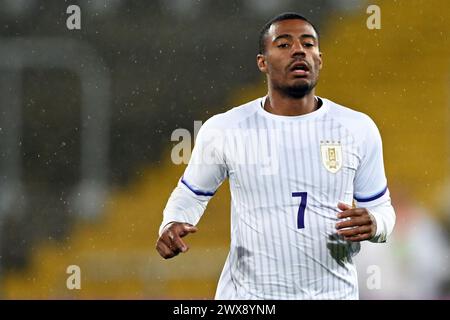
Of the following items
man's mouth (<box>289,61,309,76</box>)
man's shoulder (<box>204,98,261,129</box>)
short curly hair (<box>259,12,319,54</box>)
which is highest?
short curly hair (<box>259,12,319,54</box>)

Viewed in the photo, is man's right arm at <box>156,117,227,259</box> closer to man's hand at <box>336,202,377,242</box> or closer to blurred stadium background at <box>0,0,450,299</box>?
man's hand at <box>336,202,377,242</box>

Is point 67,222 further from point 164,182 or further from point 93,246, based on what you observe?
Answer: point 164,182

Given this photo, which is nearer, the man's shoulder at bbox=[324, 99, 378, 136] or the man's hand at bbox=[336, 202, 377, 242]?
the man's hand at bbox=[336, 202, 377, 242]

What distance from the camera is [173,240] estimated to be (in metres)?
2.38

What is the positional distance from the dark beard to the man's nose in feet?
0.30

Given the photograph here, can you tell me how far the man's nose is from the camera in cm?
252

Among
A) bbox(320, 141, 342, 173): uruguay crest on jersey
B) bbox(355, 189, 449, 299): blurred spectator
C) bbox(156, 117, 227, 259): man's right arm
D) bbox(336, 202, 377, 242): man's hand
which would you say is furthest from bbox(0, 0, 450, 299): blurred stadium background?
bbox(336, 202, 377, 242): man's hand

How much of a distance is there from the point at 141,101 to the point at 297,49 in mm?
3051

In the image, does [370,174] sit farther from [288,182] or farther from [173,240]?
[173,240]

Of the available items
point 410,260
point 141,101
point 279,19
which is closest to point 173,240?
point 279,19

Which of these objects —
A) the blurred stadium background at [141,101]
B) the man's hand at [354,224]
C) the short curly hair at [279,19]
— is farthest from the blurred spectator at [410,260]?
the man's hand at [354,224]

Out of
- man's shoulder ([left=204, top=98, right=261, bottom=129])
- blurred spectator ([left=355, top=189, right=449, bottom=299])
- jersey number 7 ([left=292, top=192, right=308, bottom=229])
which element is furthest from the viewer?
blurred spectator ([left=355, top=189, right=449, bottom=299])

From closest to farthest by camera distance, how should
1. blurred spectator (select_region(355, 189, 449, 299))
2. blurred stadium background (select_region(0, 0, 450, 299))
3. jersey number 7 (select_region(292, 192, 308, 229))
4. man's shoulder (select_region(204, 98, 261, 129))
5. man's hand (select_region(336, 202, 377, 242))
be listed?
man's hand (select_region(336, 202, 377, 242)), jersey number 7 (select_region(292, 192, 308, 229)), man's shoulder (select_region(204, 98, 261, 129)), blurred spectator (select_region(355, 189, 449, 299)), blurred stadium background (select_region(0, 0, 450, 299))
